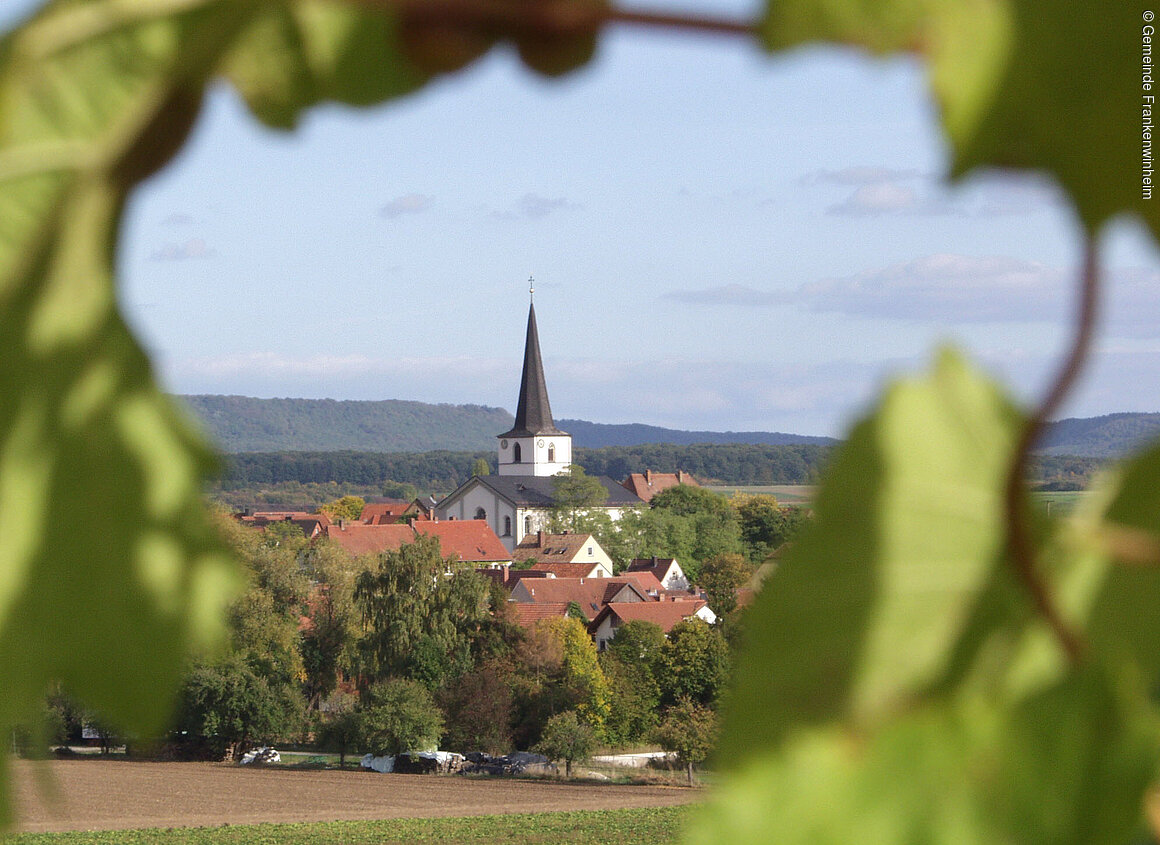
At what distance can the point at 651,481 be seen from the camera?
107 feet

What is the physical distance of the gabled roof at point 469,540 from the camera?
24.2 metres

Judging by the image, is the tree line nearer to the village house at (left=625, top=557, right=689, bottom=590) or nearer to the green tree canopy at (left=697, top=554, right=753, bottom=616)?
the green tree canopy at (left=697, top=554, right=753, bottom=616)

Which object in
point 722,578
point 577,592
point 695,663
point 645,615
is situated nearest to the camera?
point 695,663

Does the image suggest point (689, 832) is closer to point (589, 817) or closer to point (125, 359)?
point (125, 359)

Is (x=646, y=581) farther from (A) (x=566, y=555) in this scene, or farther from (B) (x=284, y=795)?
(B) (x=284, y=795)

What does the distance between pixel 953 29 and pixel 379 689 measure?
16205mm

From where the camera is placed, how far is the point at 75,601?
0.44 ft

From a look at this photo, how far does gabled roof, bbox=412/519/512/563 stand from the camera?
24.2 meters

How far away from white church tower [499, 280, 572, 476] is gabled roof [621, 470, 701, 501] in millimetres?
2686

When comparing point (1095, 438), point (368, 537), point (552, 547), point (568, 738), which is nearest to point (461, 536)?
point (552, 547)

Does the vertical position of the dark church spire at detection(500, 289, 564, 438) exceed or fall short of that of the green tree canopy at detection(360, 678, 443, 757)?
it exceeds it

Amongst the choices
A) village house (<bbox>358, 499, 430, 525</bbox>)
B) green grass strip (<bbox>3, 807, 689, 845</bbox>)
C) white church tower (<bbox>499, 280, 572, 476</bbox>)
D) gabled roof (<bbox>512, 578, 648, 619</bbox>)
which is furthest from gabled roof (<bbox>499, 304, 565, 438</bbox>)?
green grass strip (<bbox>3, 807, 689, 845</bbox>)

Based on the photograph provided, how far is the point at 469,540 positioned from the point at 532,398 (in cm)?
Answer: 541

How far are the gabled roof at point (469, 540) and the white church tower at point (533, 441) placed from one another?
4485 mm
